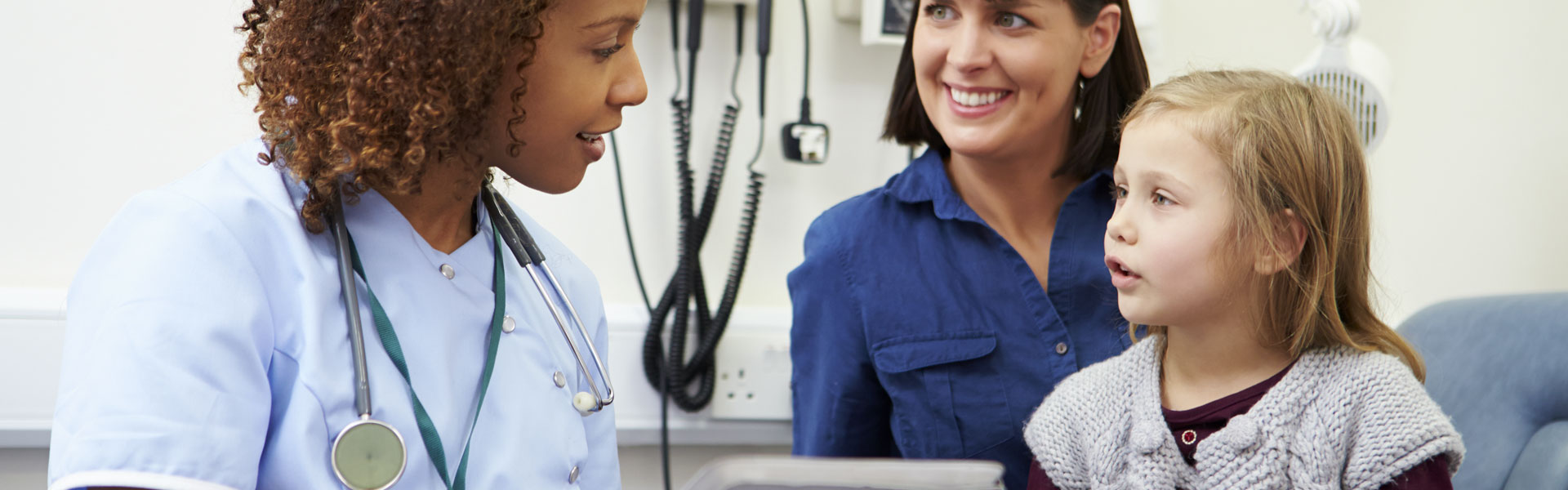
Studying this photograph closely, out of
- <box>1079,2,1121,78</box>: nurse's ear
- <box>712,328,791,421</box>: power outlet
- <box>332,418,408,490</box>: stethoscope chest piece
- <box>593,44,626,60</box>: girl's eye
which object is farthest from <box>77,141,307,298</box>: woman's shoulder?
<box>712,328,791,421</box>: power outlet

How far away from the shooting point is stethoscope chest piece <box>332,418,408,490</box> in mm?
755

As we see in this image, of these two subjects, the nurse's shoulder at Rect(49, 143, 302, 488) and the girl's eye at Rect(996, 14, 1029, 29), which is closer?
the nurse's shoulder at Rect(49, 143, 302, 488)

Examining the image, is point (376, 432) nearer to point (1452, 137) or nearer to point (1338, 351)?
point (1338, 351)

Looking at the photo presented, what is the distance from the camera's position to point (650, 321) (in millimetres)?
1801

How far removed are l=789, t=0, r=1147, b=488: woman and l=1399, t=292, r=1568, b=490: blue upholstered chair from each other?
39cm

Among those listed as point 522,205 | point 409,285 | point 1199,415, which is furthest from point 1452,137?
point 409,285

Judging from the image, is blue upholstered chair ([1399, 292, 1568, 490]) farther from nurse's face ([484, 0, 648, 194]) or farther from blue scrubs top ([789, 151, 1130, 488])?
nurse's face ([484, 0, 648, 194])

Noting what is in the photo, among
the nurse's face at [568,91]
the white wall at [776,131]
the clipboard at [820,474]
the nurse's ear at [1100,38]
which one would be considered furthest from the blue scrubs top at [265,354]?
the white wall at [776,131]

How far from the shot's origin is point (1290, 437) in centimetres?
100

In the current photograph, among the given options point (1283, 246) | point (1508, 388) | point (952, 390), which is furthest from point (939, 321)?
point (1508, 388)

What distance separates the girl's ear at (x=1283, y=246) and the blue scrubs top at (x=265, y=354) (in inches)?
26.4

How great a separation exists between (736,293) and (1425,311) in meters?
1.01

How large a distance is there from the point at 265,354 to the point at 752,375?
1168 mm

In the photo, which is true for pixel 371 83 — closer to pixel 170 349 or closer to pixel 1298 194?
pixel 170 349
